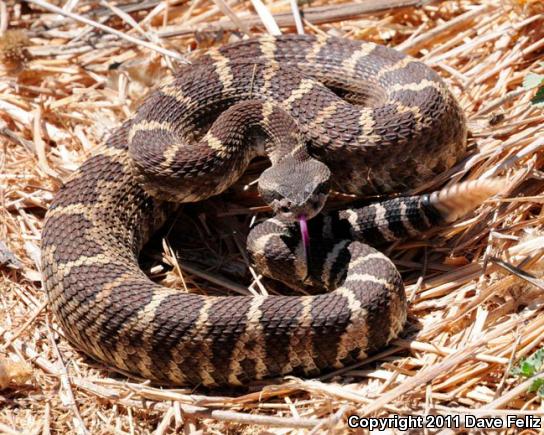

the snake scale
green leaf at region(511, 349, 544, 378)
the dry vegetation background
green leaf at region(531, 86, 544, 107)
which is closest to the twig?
the dry vegetation background

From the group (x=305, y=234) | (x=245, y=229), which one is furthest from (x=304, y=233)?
(x=245, y=229)

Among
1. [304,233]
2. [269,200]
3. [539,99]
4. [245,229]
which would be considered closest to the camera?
[304,233]

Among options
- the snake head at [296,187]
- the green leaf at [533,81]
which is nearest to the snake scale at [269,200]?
the snake head at [296,187]

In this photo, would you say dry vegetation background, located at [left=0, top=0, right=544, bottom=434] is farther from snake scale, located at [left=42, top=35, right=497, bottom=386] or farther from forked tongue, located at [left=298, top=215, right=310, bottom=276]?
forked tongue, located at [left=298, top=215, right=310, bottom=276]

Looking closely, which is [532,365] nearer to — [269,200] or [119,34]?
[269,200]

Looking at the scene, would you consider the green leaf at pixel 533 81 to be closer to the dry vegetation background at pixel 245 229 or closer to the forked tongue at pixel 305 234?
the dry vegetation background at pixel 245 229

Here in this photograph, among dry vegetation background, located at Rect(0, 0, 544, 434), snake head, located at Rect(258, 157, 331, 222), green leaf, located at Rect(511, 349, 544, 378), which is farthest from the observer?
snake head, located at Rect(258, 157, 331, 222)
